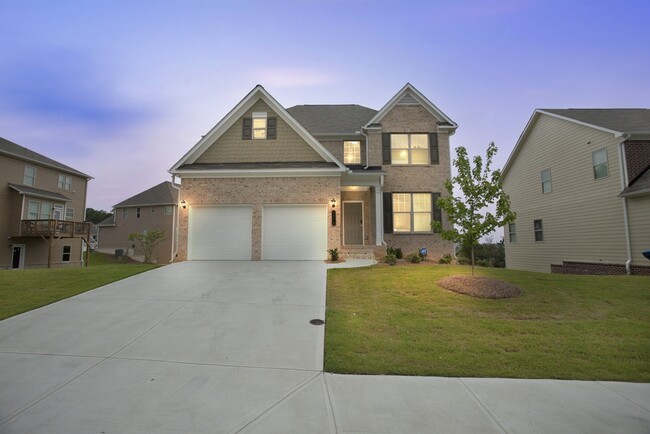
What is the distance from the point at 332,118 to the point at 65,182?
23765mm

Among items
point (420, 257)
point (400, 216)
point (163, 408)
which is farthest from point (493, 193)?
point (163, 408)

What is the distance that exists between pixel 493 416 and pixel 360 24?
666 inches

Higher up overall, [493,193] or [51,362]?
[493,193]

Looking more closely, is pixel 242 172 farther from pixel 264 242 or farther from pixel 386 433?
pixel 386 433

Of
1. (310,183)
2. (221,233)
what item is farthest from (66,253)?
(310,183)

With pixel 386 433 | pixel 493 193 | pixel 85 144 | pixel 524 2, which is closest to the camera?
pixel 386 433

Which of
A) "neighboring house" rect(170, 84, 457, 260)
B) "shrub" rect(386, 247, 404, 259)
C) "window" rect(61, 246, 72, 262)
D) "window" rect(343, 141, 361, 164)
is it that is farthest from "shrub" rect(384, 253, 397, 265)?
"window" rect(61, 246, 72, 262)

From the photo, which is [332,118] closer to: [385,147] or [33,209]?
[385,147]

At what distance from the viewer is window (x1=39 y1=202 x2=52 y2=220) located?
23.3 metres

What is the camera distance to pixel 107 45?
19.2m

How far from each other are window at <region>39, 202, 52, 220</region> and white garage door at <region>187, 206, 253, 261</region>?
18536mm

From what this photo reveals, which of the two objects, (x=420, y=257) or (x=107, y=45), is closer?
(x=420, y=257)

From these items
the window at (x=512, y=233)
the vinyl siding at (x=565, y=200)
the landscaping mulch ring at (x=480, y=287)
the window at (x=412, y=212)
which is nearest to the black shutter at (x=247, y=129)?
the window at (x=412, y=212)

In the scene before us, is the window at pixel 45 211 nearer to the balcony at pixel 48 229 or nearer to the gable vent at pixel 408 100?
the balcony at pixel 48 229
